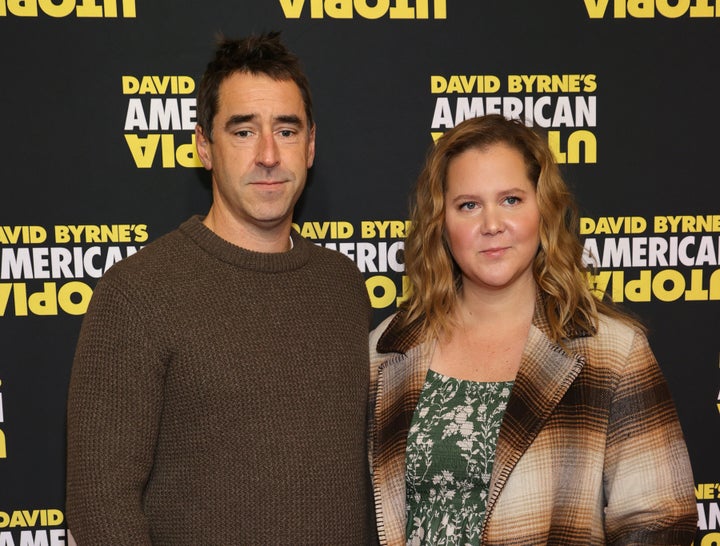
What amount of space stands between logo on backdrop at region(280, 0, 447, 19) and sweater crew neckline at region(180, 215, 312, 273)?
2.84 feet

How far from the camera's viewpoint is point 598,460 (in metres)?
1.72

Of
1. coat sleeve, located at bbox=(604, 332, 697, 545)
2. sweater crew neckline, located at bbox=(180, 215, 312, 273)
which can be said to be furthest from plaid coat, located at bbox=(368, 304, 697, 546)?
sweater crew neckline, located at bbox=(180, 215, 312, 273)

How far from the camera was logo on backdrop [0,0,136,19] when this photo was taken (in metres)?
2.31

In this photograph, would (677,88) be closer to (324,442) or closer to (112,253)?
(324,442)

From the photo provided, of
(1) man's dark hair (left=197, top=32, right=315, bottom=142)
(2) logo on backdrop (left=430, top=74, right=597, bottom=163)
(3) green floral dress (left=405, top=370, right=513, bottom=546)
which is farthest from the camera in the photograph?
(2) logo on backdrop (left=430, top=74, right=597, bottom=163)

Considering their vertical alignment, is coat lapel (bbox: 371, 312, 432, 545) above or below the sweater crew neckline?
below

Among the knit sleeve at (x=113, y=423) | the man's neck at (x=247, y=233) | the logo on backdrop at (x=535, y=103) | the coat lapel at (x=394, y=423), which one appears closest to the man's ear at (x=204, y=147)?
the man's neck at (x=247, y=233)

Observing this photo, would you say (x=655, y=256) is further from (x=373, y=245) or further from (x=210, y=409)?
(x=210, y=409)

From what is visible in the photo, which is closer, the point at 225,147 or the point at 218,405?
the point at 218,405

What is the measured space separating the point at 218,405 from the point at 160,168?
987 mm

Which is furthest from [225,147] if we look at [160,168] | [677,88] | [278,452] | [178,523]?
[677,88]

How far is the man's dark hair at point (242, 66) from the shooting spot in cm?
188

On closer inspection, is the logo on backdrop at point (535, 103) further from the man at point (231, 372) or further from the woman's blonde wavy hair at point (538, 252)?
the man at point (231, 372)

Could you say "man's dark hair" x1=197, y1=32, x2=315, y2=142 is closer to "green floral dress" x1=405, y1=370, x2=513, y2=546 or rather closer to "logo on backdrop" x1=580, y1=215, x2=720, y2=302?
"green floral dress" x1=405, y1=370, x2=513, y2=546
